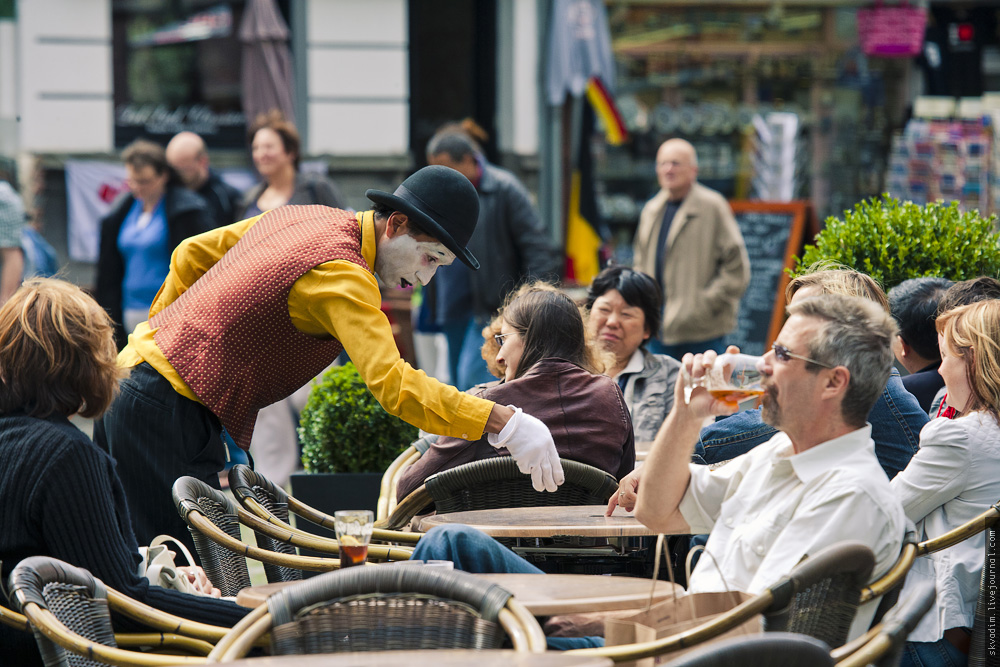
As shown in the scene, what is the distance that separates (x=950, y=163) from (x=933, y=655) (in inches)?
325

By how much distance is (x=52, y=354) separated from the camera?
2.97 meters

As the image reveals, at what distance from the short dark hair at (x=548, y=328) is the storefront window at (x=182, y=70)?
7.73 m

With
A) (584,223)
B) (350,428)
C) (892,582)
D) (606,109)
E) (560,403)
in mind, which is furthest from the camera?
(606,109)

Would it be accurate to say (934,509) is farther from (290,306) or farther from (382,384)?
(290,306)

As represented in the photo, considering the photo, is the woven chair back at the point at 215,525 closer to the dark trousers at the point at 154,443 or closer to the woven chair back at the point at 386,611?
the dark trousers at the point at 154,443

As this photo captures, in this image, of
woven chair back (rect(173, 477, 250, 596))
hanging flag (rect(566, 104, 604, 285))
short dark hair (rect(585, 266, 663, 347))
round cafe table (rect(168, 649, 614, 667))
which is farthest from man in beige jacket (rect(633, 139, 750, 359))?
round cafe table (rect(168, 649, 614, 667))

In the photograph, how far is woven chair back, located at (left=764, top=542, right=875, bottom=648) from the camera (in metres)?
2.29

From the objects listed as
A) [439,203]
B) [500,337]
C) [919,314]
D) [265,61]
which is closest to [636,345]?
[500,337]

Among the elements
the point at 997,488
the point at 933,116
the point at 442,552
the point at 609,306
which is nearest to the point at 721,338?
the point at 609,306

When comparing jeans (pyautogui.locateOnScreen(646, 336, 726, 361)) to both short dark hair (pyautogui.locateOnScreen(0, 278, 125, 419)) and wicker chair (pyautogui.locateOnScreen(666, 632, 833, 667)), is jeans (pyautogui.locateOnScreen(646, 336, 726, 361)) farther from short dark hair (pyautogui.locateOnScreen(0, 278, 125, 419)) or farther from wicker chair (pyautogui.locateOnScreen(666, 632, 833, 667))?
wicker chair (pyautogui.locateOnScreen(666, 632, 833, 667))

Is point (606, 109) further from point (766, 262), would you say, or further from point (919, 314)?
point (919, 314)

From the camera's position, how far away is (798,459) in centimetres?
268

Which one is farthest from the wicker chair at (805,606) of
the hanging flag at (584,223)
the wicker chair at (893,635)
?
the hanging flag at (584,223)

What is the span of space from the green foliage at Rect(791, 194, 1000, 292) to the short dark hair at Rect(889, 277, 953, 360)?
71 centimetres
